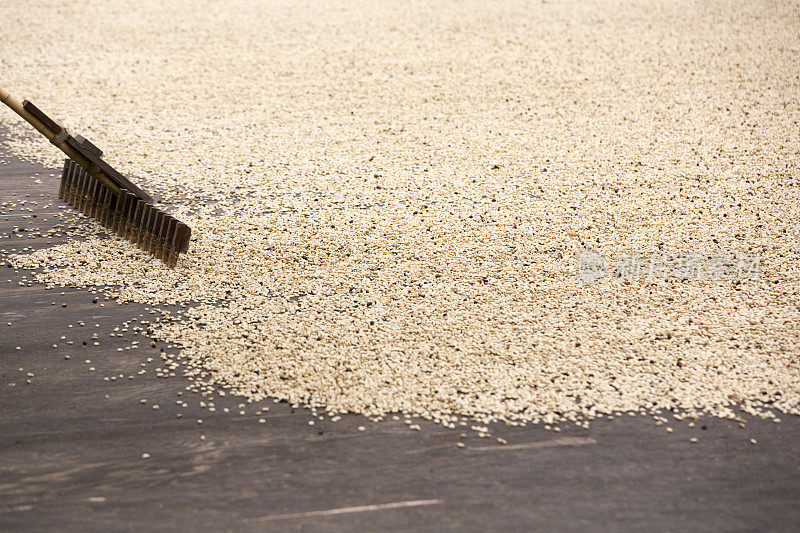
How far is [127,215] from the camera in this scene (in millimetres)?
3137

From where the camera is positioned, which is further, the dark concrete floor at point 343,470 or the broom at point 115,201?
the broom at point 115,201

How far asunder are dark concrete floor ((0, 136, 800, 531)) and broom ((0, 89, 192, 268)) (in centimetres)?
75

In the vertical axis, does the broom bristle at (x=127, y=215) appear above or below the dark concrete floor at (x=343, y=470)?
above

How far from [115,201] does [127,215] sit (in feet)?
0.39

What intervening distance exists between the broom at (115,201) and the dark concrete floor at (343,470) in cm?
75

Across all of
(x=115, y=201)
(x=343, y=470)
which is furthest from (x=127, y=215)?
(x=343, y=470)

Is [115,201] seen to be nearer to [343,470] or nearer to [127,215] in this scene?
[127,215]

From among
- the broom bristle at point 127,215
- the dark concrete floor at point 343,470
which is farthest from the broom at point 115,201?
the dark concrete floor at point 343,470

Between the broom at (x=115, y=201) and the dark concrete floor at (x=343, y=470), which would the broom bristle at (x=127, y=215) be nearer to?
the broom at (x=115, y=201)

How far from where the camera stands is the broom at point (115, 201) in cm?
292

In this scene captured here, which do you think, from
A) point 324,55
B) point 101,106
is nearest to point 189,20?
point 324,55

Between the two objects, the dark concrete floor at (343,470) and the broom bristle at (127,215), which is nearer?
the dark concrete floor at (343,470)

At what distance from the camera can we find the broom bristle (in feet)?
9.66

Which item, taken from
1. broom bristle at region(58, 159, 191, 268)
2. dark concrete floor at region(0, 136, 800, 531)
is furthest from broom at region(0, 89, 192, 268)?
dark concrete floor at region(0, 136, 800, 531)
